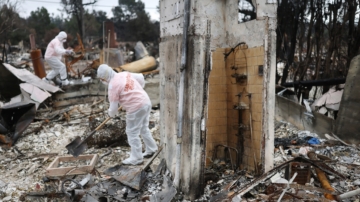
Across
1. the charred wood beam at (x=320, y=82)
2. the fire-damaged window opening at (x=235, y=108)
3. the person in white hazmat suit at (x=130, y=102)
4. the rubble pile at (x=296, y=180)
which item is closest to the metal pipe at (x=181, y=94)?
the rubble pile at (x=296, y=180)

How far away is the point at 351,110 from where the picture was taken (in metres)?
6.16

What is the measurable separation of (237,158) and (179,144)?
1347 mm

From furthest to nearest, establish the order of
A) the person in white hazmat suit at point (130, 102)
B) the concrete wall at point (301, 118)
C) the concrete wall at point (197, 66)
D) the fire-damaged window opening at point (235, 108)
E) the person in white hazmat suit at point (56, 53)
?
the person in white hazmat suit at point (56, 53) < the concrete wall at point (301, 118) < the person in white hazmat suit at point (130, 102) < the fire-damaged window opening at point (235, 108) < the concrete wall at point (197, 66)

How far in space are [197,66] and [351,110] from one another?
12.4 feet

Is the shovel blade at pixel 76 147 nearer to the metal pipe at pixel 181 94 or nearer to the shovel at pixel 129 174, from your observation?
the shovel at pixel 129 174

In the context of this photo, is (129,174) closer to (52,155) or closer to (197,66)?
(197,66)

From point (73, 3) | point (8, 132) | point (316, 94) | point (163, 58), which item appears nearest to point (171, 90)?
point (163, 58)

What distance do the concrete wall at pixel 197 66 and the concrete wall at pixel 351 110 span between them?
2.56 metres

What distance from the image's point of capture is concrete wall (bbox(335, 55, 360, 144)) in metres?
6.08

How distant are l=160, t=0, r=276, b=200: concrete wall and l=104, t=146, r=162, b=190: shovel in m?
0.46

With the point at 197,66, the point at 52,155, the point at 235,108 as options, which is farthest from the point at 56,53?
the point at 197,66

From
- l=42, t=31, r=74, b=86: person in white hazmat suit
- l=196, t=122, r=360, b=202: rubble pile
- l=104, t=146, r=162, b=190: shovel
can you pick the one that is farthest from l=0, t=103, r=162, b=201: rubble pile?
l=42, t=31, r=74, b=86: person in white hazmat suit

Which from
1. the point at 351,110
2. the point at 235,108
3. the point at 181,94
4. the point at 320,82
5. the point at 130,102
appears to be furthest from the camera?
the point at 320,82

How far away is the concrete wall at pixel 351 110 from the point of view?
6.08 meters
